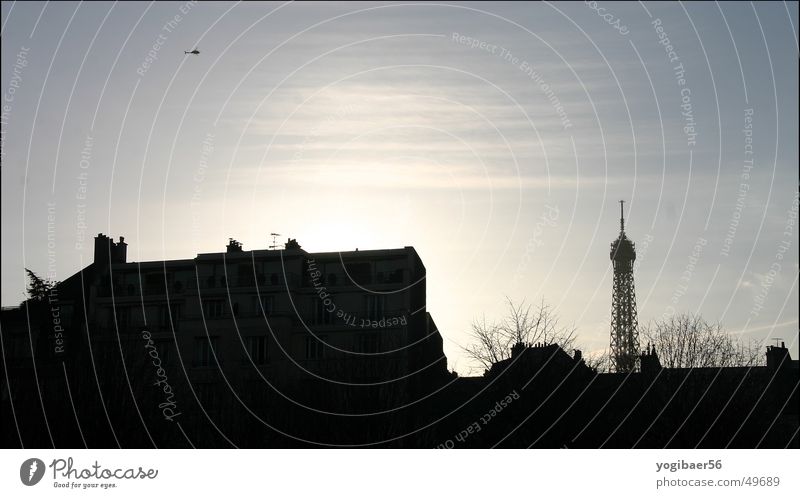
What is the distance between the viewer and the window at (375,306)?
7656cm

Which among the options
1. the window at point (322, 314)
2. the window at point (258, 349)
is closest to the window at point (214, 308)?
the window at point (258, 349)

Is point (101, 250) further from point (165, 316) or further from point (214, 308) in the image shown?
point (214, 308)

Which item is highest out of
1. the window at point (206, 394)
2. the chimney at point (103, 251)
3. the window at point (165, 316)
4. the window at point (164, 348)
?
the chimney at point (103, 251)

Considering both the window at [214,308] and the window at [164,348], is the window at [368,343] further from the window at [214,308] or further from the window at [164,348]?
the window at [164,348]

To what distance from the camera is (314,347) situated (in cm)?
7569

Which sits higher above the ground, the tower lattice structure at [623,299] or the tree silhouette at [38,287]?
the tower lattice structure at [623,299]

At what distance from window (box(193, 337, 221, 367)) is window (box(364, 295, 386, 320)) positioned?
35.9 feet

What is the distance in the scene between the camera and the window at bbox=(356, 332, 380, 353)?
2707 inches

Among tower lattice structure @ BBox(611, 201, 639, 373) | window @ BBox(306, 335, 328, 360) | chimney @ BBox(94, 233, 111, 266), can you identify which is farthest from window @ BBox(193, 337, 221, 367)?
tower lattice structure @ BBox(611, 201, 639, 373)

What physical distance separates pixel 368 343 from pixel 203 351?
13.0m

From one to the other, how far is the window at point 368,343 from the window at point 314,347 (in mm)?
2829
